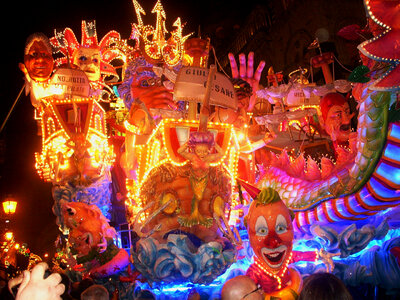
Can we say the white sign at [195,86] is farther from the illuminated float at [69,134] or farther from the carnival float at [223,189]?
the illuminated float at [69,134]

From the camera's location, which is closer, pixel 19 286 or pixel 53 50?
pixel 19 286

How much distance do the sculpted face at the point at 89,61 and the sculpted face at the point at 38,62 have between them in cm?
64

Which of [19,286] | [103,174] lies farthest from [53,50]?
[19,286]

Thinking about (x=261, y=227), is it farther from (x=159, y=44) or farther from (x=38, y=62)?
(x=38, y=62)

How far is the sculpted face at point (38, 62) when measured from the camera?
7062mm

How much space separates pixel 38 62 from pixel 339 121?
4860 mm

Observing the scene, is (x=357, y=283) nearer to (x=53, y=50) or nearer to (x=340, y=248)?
(x=340, y=248)

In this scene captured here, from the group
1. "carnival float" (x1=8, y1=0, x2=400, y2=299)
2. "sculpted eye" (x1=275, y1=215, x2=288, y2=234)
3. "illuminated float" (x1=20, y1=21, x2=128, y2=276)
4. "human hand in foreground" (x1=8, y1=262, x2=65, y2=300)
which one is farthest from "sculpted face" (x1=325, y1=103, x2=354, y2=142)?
"human hand in foreground" (x1=8, y1=262, x2=65, y2=300)

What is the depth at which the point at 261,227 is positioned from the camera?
404 centimetres

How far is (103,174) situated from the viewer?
7297 mm

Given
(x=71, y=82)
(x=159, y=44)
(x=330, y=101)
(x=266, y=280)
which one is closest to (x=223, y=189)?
(x=266, y=280)

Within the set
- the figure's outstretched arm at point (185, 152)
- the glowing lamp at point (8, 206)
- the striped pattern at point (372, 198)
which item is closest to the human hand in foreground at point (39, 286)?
the figure's outstretched arm at point (185, 152)

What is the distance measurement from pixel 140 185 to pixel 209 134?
1.13 meters

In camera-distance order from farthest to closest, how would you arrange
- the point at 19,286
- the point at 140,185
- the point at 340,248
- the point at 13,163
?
the point at 13,163
the point at 140,185
the point at 340,248
the point at 19,286
